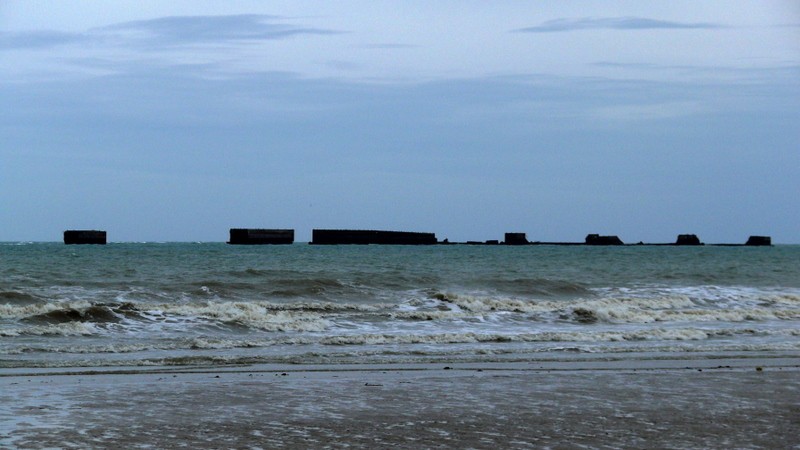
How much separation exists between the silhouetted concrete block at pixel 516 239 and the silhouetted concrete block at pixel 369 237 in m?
18.2

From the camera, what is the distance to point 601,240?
17138 cm

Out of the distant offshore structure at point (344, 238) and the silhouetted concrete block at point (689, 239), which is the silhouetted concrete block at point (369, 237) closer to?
the distant offshore structure at point (344, 238)

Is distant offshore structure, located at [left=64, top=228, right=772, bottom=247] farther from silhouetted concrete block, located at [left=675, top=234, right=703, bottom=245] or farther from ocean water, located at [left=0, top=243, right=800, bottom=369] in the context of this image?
ocean water, located at [left=0, top=243, right=800, bottom=369]

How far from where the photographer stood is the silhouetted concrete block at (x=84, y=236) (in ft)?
484

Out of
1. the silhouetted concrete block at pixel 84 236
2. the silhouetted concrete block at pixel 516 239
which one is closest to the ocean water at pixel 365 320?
the silhouetted concrete block at pixel 84 236

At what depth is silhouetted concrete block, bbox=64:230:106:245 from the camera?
14755 centimetres

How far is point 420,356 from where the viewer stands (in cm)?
1861

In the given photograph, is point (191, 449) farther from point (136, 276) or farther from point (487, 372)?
point (136, 276)

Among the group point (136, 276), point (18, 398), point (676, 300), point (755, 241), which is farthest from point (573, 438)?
point (755, 241)

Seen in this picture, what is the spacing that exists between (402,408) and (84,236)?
144814mm

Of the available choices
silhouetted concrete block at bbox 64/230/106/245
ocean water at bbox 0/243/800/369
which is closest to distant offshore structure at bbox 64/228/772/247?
silhouetted concrete block at bbox 64/230/106/245

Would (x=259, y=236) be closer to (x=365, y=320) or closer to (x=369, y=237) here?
(x=369, y=237)

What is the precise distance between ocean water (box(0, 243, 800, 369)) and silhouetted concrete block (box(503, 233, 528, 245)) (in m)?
124

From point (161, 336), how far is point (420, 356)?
7.12 metres
